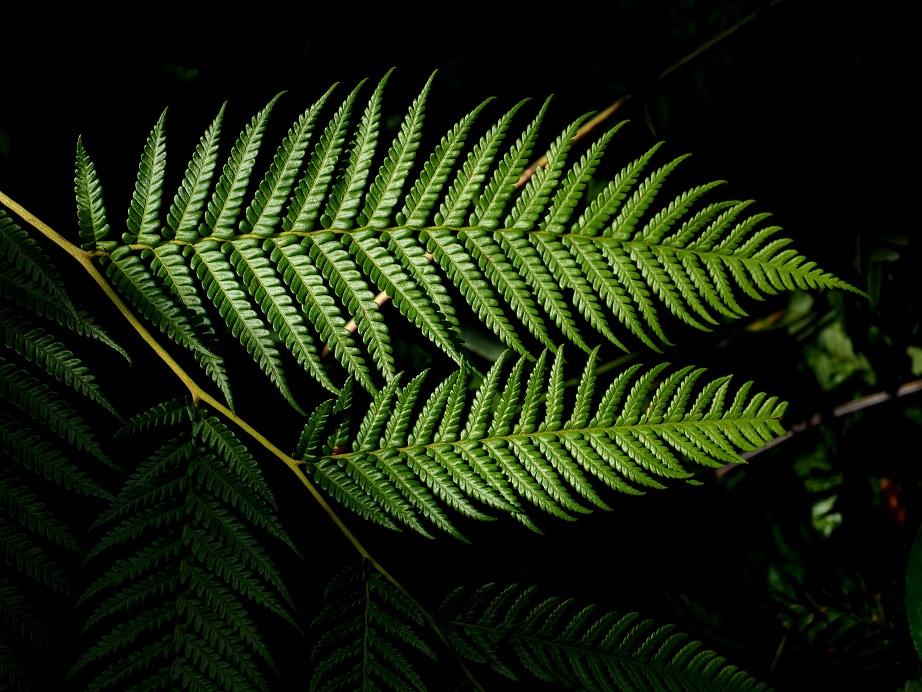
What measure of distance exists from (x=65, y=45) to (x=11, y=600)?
1.27 m

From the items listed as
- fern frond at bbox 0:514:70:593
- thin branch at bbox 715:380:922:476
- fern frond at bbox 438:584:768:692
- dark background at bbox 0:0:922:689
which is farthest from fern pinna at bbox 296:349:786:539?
thin branch at bbox 715:380:922:476

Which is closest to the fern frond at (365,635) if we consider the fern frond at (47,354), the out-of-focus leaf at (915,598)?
the fern frond at (47,354)

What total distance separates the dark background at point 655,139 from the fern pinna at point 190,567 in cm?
31

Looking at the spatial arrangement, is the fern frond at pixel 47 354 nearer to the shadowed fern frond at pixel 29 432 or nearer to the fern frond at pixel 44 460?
the shadowed fern frond at pixel 29 432

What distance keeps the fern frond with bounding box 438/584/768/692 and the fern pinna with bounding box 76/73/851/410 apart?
55 centimetres

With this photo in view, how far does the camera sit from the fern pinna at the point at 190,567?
1067 millimetres

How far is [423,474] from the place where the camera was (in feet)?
3.81

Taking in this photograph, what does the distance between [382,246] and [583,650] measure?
0.87 meters

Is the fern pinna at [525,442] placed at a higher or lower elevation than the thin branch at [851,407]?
higher

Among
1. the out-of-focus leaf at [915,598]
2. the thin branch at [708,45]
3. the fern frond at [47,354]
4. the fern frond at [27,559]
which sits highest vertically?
the thin branch at [708,45]

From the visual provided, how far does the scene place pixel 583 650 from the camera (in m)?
1.20

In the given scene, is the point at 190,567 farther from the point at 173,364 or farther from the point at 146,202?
the point at 146,202

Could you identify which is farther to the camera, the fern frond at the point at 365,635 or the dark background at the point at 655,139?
the dark background at the point at 655,139

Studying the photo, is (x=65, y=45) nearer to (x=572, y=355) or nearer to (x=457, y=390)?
(x=457, y=390)
